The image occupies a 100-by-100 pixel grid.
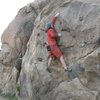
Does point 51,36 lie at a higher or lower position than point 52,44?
higher

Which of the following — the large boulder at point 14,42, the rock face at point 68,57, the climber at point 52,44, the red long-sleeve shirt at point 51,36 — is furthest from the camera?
the large boulder at point 14,42

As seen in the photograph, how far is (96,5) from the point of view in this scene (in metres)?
18.4

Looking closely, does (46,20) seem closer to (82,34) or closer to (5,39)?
(82,34)

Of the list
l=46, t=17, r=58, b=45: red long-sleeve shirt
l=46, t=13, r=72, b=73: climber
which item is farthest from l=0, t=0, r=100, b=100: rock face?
l=46, t=17, r=58, b=45: red long-sleeve shirt

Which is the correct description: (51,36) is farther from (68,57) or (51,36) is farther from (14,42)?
(14,42)

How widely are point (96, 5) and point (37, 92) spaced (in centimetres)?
531

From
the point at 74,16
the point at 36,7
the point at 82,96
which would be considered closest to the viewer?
the point at 82,96

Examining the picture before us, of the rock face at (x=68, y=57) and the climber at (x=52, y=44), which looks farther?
the climber at (x=52, y=44)

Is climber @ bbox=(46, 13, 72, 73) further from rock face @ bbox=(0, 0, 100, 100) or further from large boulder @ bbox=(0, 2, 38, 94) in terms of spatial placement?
large boulder @ bbox=(0, 2, 38, 94)

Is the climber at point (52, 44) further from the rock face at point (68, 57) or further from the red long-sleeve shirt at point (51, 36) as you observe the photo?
the rock face at point (68, 57)

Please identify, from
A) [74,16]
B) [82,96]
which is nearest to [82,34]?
[74,16]

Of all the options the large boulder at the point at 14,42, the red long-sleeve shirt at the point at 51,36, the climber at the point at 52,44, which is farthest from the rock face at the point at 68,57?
the large boulder at the point at 14,42

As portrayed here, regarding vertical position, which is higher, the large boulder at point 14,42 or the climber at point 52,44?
the climber at point 52,44

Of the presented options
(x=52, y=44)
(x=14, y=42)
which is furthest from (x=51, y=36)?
(x=14, y=42)
